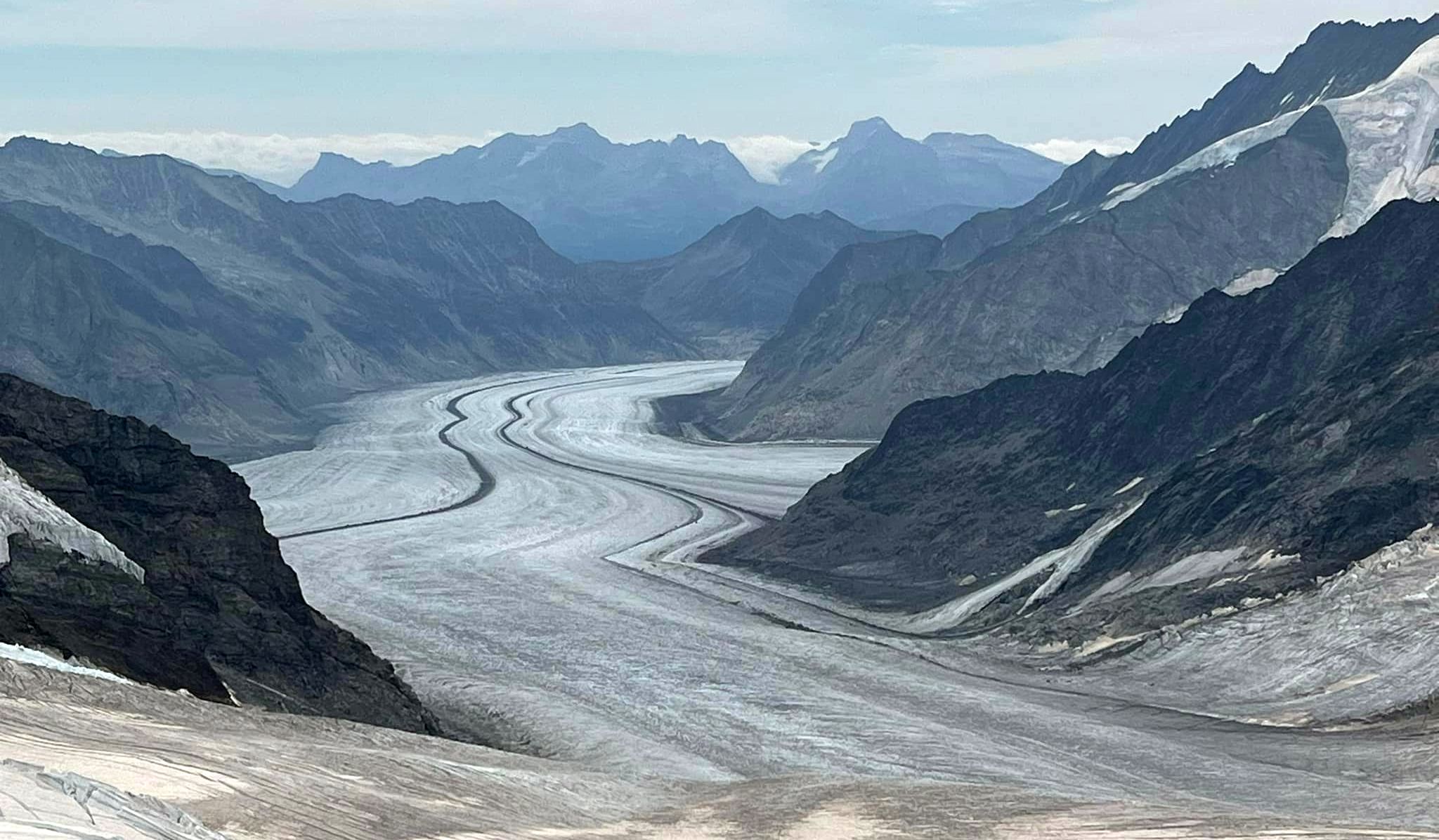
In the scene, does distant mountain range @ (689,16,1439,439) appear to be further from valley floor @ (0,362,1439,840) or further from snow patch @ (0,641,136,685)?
snow patch @ (0,641,136,685)

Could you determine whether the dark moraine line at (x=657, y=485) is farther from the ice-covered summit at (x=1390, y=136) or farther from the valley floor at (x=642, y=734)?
the ice-covered summit at (x=1390, y=136)

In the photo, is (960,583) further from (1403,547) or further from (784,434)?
(784,434)

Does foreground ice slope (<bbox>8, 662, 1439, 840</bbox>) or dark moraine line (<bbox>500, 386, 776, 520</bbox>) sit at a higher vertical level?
foreground ice slope (<bbox>8, 662, 1439, 840</bbox>)

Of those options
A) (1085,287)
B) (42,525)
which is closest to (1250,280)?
(1085,287)

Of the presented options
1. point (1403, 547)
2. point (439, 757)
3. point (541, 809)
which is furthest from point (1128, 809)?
point (1403, 547)

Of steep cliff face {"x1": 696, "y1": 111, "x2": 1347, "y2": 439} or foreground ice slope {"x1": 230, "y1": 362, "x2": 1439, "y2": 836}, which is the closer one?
foreground ice slope {"x1": 230, "y1": 362, "x2": 1439, "y2": 836}

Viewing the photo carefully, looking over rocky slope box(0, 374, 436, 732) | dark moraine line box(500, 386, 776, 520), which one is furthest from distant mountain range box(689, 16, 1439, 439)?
rocky slope box(0, 374, 436, 732)

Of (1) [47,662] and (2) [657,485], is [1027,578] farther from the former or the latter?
(2) [657,485]
